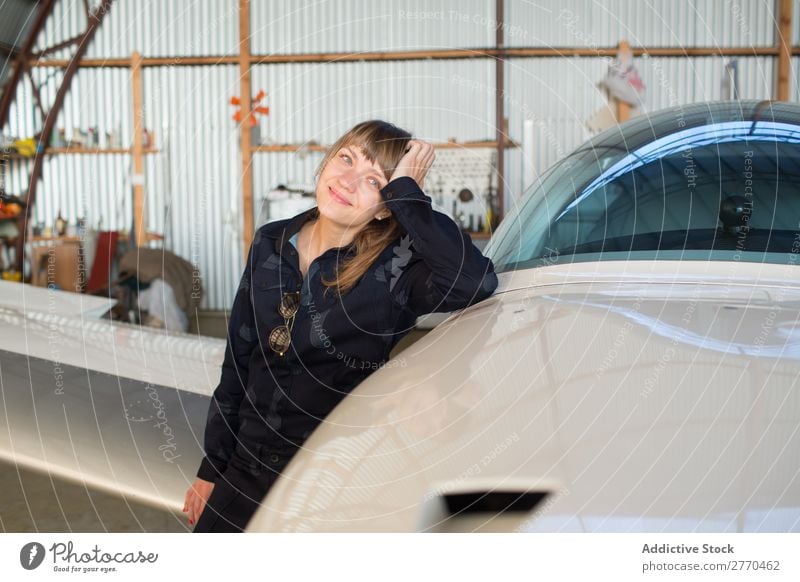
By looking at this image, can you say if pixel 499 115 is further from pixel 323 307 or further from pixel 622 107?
pixel 323 307

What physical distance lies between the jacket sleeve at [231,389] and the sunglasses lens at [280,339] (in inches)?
2.8

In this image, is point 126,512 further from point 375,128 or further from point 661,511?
point 661,511

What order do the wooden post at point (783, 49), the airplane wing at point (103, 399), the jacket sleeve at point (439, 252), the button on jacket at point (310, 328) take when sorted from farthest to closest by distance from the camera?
1. the wooden post at point (783, 49)
2. the airplane wing at point (103, 399)
3. the button on jacket at point (310, 328)
4. the jacket sleeve at point (439, 252)

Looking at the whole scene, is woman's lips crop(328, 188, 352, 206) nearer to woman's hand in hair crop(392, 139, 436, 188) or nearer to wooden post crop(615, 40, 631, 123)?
woman's hand in hair crop(392, 139, 436, 188)

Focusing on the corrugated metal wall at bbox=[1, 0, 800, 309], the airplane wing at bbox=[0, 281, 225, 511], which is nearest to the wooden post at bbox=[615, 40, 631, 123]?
the corrugated metal wall at bbox=[1, 0, 800, 309]

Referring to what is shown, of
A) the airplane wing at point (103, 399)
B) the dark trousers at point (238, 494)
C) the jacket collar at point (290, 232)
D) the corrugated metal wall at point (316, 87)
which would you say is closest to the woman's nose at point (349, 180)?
the jacket collar at point (290, 232)

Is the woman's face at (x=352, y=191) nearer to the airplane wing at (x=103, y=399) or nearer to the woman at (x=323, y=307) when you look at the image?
the woman at (x=323, y=307)

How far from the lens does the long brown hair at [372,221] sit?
4.75 feet

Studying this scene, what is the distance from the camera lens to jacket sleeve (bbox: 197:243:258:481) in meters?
1.52

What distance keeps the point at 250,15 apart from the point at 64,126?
7.26 feet

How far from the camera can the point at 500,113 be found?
24.4 feet

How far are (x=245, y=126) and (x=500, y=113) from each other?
249 centimetres

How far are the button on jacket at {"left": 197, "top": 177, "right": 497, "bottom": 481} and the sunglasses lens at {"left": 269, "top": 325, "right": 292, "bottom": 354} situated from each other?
0.01m

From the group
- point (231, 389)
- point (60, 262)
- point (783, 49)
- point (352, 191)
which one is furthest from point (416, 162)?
point (783, 49)
